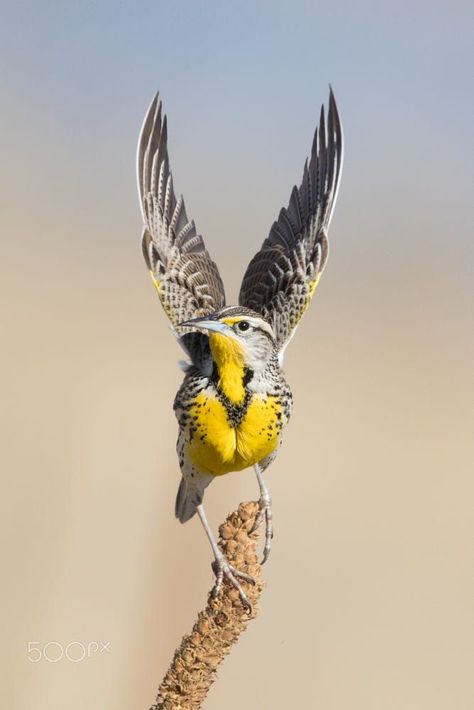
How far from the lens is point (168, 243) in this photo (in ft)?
9.47

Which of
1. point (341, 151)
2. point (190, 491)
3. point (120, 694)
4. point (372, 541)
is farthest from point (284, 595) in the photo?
point (120, 694)

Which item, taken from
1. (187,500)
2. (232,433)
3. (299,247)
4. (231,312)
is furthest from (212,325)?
(299,247)

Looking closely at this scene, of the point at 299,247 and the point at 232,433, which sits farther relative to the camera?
the point at 299,247

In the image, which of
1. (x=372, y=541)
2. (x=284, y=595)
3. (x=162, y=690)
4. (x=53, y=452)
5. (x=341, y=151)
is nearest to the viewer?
(x=162, y=690)

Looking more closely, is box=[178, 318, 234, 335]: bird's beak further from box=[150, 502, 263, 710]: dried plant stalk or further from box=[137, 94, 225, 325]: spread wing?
box=[150, 502, 263, 710]: dried plant stalk

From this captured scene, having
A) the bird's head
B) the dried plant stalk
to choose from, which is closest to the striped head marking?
the bird's head

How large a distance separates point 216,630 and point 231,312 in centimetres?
85

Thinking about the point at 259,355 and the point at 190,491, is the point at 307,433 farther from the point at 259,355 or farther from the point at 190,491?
the point at 259,355

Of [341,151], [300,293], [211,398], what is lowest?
[211,398]

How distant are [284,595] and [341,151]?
5.84 feet

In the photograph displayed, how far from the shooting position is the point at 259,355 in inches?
91.8

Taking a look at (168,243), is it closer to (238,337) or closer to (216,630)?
(238,337)

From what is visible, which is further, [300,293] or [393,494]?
[393,494]

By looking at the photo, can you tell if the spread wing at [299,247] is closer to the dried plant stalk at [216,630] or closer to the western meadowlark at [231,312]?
the western meadowlark at [231,312]
